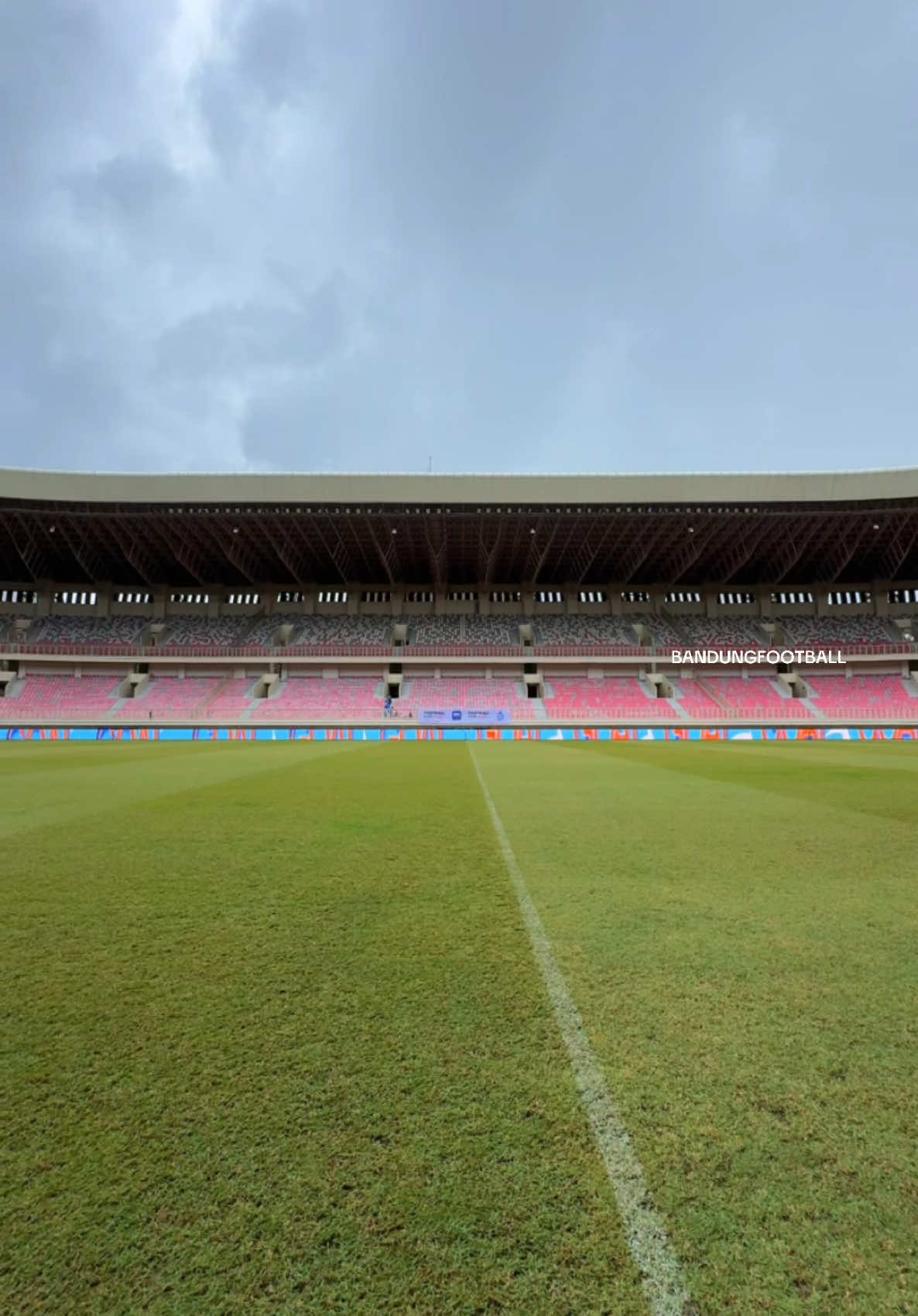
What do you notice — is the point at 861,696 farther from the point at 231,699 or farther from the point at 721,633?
the point at 231,699

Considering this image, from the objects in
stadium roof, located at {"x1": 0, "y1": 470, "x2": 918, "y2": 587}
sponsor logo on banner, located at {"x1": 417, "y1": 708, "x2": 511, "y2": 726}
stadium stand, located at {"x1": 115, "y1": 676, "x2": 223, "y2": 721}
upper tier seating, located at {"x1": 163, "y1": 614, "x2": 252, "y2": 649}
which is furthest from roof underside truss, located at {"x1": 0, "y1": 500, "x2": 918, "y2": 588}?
sponsor logo on banner, located at {"x1": 417, "y1": 708, "x2": 511, "y2": 726}

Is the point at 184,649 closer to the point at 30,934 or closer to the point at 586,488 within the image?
the point at 586,488

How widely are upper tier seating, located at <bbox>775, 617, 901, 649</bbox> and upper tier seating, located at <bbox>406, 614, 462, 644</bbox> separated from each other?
2563 cm

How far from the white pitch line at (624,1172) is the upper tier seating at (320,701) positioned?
34610mm

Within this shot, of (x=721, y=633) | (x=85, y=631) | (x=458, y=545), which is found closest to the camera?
(x=458, y=545)

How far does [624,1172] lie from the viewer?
164 centimetres

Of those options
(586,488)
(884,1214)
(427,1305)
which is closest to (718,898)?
(884,1214)

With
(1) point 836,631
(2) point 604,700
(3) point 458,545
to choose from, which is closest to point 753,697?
(2) point 604,700

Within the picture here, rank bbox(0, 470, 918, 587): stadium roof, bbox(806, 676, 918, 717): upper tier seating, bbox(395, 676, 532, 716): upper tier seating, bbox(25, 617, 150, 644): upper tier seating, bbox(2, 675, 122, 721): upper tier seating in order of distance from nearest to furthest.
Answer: bbox(0, 470, 918, 587): stadium roof, bbox(2, 675, 122, 721): upper tier seating, bbox(806, 676, 918, 717): upper tier seating, bbox(395, 676, 532, 716): upper tier seating, bbox(25, 617, 150, 644): upper tier seating

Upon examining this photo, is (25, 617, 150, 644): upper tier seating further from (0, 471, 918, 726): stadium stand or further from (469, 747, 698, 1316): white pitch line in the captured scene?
(469, 747, 698, 1316): white pitch line

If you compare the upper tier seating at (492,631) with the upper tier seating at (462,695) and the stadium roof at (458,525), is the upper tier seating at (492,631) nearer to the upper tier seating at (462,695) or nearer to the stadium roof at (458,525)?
the upper tier seating at (462,695)

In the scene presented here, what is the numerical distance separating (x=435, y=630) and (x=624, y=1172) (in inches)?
1767

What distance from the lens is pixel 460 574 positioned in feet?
158

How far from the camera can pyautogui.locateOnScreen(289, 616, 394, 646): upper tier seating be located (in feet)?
147
